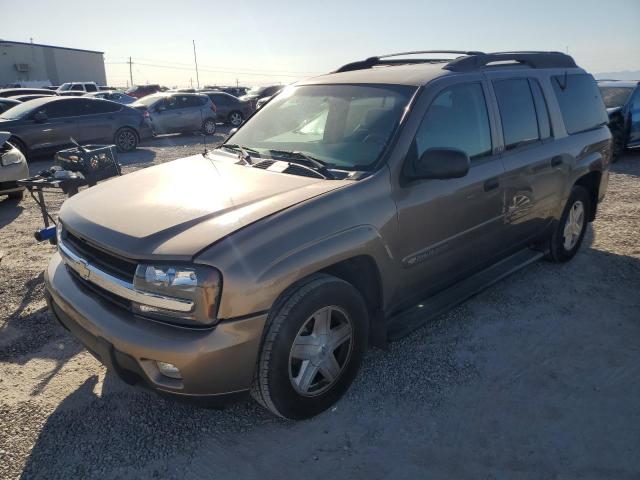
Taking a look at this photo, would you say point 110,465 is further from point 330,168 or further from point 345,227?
→ point 330,168

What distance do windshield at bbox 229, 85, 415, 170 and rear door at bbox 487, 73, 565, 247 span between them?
3.33ft

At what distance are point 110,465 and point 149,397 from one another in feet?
1.80

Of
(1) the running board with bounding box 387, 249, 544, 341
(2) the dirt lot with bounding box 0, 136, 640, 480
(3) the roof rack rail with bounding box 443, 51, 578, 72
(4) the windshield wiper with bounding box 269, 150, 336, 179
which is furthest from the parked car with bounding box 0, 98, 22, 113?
(1) the running board with bounding box 387, 249, 544, 341

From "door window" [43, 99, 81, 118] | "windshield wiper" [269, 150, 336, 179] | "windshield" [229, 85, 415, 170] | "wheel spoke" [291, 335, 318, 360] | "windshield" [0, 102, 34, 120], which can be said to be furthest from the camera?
"door window" [43, 99, 81, 118]

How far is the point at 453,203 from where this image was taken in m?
3.26

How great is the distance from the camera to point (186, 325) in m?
2.29

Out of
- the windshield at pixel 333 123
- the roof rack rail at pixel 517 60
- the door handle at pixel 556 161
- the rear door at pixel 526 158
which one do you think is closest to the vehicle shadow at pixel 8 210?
the windshield at pixel 333 123

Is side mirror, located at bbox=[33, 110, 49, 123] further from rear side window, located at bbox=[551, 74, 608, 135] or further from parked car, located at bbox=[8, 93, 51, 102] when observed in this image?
rear side window, located at bbox=[551, 74, 608, 135]

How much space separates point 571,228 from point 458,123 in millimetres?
2299

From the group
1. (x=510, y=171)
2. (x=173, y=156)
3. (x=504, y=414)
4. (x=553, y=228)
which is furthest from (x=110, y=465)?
(x=173, y=156)

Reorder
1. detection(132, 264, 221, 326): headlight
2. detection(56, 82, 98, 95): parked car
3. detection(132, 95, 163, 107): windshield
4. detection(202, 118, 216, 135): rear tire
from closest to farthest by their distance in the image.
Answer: detection(132, 264, 221, 326): headlight, detection(132, 95, 163, 107): windshield, detection(202, 118, 216, 135): rear tire, detection(56, 82, 98, 95): parked car

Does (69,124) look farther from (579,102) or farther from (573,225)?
(573,225)

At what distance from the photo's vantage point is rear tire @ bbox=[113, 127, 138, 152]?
43.1ft

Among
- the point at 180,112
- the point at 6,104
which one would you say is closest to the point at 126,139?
the point at 6,104
